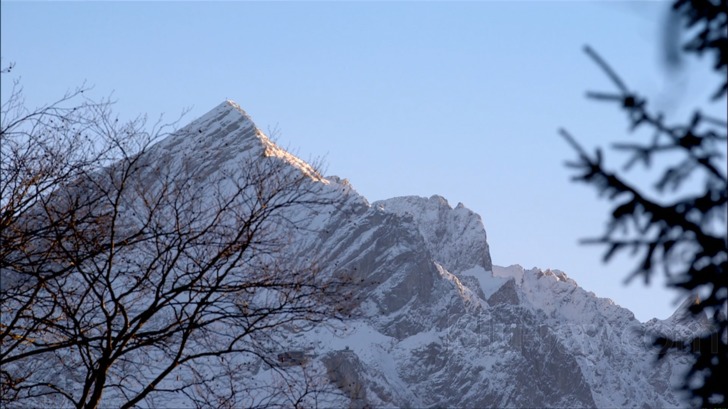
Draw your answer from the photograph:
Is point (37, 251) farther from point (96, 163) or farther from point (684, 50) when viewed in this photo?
point (684, 50)

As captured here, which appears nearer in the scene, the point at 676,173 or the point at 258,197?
the point at 676,173

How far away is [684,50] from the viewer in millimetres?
4566

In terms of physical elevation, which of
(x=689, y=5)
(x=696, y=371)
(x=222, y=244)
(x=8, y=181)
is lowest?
(x=696, y=371)

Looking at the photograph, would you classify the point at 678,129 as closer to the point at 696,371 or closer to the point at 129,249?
the point at 696,371

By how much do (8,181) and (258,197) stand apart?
2.42 metres

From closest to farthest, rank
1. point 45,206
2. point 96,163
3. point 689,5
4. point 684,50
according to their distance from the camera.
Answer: point 684,50 < point 689,5 < point 45,206 < point 96,163

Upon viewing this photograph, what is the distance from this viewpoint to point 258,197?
10891 mm

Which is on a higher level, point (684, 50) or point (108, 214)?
point (108, 214)

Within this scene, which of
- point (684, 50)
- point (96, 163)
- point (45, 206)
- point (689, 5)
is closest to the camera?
point (684, 50)

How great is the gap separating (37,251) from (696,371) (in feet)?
23.6

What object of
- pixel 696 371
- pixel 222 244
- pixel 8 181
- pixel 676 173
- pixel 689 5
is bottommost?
pixel 696 371

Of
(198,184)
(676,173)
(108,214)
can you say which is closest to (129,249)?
(108,214)

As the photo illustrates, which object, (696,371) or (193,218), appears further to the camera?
(193,218)

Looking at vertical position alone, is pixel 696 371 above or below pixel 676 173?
below
